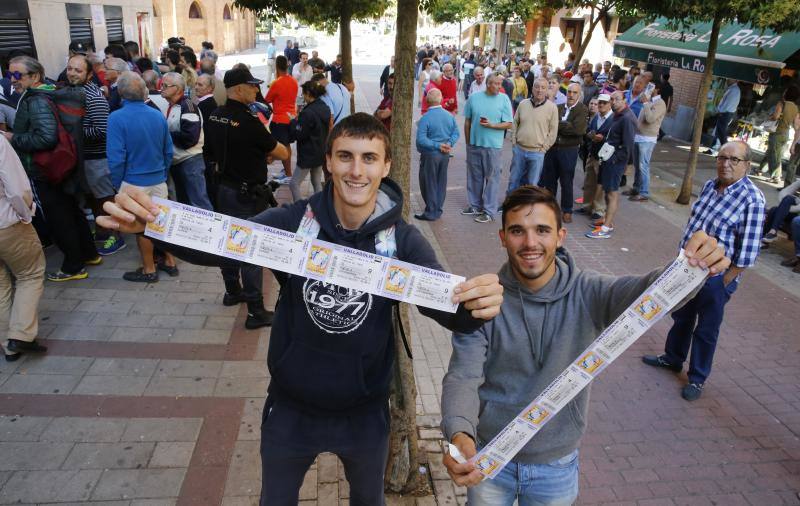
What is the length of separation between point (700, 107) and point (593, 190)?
99.0 inches

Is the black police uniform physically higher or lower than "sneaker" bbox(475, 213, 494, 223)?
higher

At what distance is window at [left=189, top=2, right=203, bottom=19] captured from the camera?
38188mm

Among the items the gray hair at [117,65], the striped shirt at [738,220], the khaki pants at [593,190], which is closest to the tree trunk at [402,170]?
the striped shirt at [738,220]

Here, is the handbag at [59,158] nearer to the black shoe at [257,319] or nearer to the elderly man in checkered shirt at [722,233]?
the black shoe at [257,319]

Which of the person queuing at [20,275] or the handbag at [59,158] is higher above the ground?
the handbag at [59,158]

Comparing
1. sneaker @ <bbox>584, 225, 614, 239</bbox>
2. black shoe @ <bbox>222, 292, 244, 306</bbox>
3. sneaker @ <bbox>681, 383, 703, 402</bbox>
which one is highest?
black shoe @ <bbox>222, 292, 244, 306</bbox>

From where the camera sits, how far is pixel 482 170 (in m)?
9.09

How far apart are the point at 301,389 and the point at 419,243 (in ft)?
2.47

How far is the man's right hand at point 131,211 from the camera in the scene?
6.44 feet

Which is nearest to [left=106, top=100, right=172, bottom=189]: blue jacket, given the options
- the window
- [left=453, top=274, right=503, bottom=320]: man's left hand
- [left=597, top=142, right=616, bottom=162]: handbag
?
[left=453, top=274, right=503, bottom=320]: man's left hand

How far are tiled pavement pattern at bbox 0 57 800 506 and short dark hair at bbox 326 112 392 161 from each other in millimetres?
2139

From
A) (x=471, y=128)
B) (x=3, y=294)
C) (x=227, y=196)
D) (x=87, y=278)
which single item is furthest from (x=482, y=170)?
(x=3, y=294)

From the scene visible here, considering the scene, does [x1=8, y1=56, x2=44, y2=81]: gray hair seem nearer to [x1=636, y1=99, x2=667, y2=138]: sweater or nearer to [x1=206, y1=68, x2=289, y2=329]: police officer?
[x1=206, y1=68, x2=289, y2=329]: police officer

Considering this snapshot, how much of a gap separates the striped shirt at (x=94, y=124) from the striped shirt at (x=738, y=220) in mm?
5790
